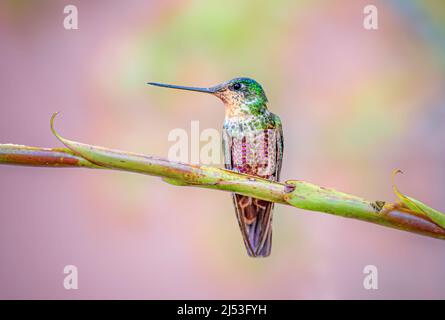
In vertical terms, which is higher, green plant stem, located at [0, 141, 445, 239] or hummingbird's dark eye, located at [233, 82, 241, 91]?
hummingbird's dark eye, located at [233, 82, 241, 91]

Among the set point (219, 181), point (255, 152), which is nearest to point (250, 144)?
point (255, 152)

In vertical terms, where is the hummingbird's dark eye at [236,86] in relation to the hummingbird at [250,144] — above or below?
above

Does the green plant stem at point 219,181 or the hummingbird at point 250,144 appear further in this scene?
the hummingbird at point 250,144

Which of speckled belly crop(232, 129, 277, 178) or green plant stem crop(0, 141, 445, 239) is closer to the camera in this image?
green plant stem crop(0, 141, 445, 239)

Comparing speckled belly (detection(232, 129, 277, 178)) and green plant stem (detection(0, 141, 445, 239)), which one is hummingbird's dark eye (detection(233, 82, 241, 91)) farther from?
green plant stem (detection(0, 141, 445, 239))

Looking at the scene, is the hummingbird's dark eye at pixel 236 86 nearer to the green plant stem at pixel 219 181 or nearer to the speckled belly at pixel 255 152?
the speckled belly at pixel 255 152

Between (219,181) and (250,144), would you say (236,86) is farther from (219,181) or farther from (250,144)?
(219,181)

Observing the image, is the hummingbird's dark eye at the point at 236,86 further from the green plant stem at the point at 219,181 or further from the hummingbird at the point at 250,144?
the green plant stem at the point at 219,181

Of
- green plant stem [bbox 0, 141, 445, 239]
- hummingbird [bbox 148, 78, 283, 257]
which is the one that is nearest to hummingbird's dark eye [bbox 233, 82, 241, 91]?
hummingbird [bbox 148, 78, 283, 257]

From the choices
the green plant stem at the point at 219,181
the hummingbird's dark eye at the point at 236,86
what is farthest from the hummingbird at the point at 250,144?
the green plant stem at the point at 219,181

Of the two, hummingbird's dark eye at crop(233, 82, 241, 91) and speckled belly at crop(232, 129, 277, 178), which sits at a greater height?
hummingbird's dark eye at crop(233, 82, 241, 91)
